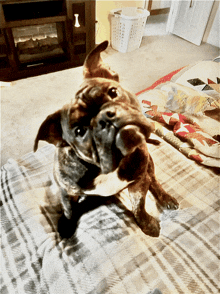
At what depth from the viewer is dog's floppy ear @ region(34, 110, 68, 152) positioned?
0.78 metres

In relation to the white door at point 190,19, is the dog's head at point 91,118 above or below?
above

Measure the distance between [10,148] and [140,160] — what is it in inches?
61.5

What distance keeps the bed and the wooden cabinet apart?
196 cm

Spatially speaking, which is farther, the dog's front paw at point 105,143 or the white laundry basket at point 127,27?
the white laundry basket at point 127,27

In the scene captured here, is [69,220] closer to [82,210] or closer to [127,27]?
[82,210]

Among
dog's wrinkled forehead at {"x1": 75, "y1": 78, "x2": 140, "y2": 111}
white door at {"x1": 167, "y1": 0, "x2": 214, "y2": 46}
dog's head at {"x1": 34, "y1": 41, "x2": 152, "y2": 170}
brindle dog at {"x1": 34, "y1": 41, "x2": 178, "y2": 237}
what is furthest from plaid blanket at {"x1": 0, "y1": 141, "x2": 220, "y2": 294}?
white door at {"x1": 167, "y1": 0, "x2": 214, "y2": 46}

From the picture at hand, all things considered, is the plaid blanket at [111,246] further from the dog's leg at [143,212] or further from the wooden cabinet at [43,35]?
the wooden cabinet at [43,35]

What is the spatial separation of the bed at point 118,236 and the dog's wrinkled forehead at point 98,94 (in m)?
0.58

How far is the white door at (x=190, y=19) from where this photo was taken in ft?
12.5

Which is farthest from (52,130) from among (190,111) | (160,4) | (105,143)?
(160,4)

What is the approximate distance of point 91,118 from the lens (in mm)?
729

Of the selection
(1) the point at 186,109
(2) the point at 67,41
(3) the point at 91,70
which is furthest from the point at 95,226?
(2) the point at 67,41

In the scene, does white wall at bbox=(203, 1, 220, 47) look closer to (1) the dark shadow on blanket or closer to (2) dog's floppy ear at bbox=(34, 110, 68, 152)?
(1) the dark shadow on blanket

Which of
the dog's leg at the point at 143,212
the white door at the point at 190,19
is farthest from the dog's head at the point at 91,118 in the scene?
the white door at the point at 190,19
